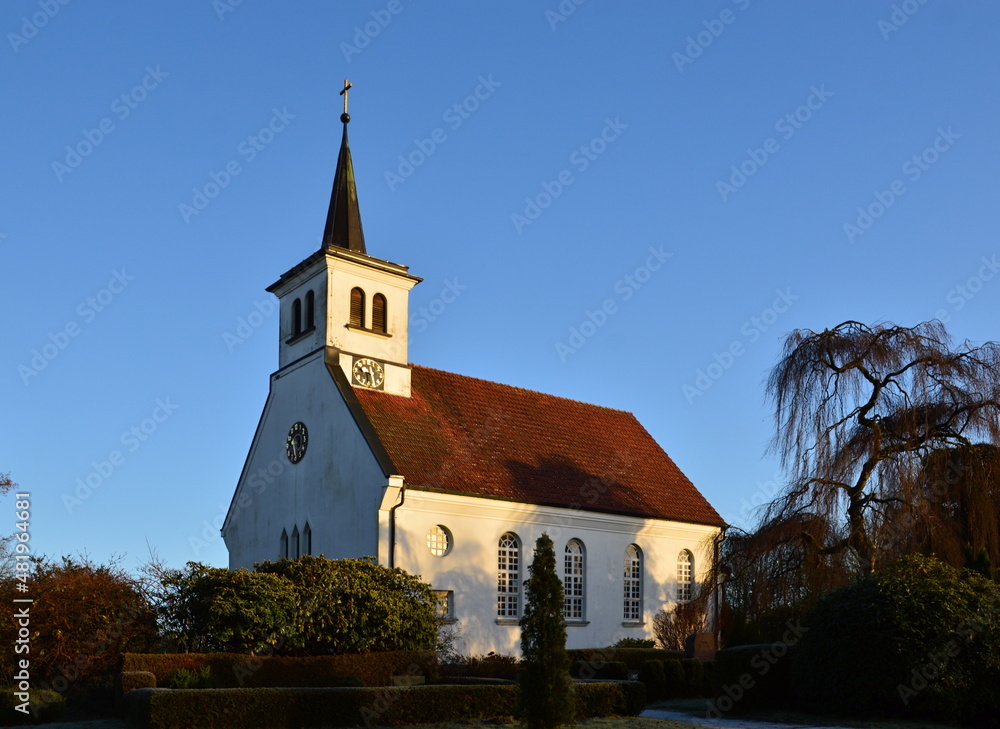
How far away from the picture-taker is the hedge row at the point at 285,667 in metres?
19.6

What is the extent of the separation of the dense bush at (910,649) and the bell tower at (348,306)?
19234 mm

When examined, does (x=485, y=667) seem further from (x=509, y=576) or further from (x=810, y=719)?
(x=810, y=719)

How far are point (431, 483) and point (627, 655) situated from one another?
325 inches

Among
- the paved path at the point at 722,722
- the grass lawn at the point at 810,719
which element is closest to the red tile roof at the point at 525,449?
the paved path at the point at 722,722

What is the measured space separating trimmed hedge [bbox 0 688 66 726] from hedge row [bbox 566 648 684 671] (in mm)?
15339

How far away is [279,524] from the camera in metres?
34.1

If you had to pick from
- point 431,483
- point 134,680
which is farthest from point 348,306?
point 134,680

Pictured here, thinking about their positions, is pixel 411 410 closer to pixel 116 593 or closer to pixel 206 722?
pixel 116 593

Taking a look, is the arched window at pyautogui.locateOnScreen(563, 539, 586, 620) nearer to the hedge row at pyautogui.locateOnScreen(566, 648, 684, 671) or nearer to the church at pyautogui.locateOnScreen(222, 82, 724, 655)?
the church at pyautogui.locateOnScreen(222, 82, 724, 655)

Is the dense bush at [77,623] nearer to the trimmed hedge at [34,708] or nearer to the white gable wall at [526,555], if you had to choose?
the trimmed hedge at [34,708]

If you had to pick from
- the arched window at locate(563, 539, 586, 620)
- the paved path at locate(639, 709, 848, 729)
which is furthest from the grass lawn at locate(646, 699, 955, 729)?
the arched window at locate(563, 539, 586, 620)

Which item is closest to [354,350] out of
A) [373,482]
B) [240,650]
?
[373,482]

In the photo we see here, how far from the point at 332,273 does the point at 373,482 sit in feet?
26.2

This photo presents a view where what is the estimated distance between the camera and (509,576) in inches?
1287
